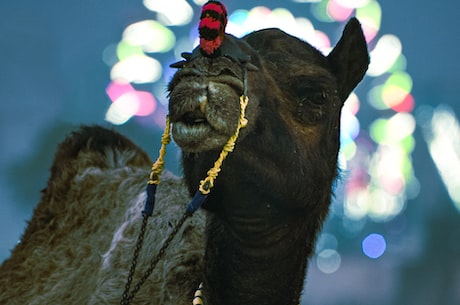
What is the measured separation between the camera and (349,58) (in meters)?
2.92

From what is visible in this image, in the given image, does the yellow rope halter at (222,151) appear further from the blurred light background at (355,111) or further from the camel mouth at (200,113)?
the blurred light background at (355,111)

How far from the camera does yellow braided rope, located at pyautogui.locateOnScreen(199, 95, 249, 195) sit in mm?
2174

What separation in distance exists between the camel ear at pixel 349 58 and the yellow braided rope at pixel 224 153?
2.59ft

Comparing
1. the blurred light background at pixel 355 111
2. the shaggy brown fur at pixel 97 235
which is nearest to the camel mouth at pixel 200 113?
the shaggy brown fur at pixel 97 235

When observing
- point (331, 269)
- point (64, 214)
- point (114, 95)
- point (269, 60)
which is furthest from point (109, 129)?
point (331, 269)

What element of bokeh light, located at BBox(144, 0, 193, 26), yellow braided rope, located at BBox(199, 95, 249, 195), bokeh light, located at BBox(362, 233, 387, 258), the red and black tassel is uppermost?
bokeh light, located at BBox(144, 0, 193, 26)

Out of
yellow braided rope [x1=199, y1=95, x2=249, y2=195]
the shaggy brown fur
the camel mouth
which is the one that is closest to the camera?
the camel mouth

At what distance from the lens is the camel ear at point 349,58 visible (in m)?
2.90

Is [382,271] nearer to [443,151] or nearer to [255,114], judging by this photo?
[443,151]

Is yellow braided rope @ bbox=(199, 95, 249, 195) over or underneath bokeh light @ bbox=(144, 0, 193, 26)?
underneath

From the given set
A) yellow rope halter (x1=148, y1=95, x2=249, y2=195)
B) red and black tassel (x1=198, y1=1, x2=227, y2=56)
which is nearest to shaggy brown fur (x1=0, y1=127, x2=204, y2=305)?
yellow rope halter (x1=148, y1=95, x2=249, y2=195)

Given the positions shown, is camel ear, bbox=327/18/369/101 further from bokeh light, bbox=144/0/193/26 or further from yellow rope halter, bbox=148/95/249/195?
bokeh light, bbox=144/0/193/26

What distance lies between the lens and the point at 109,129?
4.58 metres

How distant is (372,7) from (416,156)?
2.21 meters
